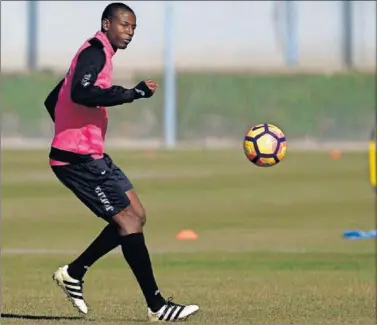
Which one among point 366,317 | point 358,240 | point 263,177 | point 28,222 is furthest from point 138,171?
point 366,317

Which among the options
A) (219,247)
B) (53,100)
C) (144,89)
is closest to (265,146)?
(144,89)

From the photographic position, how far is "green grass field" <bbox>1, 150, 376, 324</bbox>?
9.70 meters

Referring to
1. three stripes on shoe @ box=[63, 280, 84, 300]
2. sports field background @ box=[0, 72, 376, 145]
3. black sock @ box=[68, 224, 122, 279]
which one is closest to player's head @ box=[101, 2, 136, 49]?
black sock @ box=[68, 224, 122, 279]

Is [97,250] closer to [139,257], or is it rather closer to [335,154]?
[139,257]

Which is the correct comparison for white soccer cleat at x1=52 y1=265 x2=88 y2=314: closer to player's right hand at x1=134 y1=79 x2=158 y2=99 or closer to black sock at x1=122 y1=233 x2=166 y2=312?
black sock at x1=122 y1=233 x2=166 y2=312

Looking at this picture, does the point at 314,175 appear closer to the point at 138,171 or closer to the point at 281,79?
the point at 138,171

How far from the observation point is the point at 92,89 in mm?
8312

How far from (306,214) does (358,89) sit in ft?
86.7

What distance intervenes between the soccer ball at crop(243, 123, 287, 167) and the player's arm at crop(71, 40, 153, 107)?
1.52 meters

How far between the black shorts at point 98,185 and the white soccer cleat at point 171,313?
2.31 ft

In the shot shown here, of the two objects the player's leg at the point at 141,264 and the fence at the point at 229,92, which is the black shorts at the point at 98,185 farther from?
the fence at the point at 229,92

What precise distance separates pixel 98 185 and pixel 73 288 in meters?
0.78

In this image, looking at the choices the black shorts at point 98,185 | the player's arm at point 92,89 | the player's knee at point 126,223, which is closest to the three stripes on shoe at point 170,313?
the player's knee at point 126,223

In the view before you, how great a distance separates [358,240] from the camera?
53.5 feet
